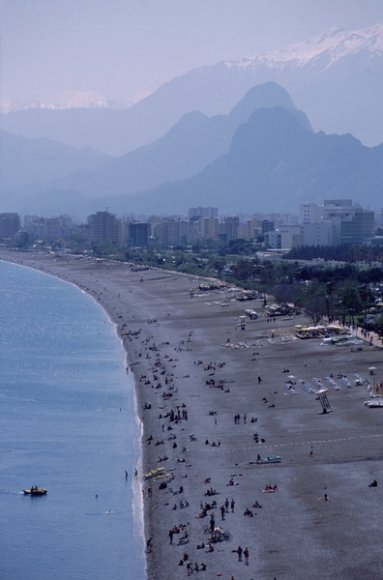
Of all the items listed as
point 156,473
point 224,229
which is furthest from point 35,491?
point 224,229

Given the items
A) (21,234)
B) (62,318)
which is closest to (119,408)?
(62,318)

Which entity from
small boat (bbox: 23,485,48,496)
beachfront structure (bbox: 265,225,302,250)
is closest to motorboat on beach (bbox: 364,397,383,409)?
small boat (bbox: 23,485,48,496)

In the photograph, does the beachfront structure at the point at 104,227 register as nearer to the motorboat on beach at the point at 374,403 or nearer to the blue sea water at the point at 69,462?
the blue sea water at the point at 69,462

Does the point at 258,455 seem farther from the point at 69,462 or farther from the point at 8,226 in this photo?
the point at 8,226

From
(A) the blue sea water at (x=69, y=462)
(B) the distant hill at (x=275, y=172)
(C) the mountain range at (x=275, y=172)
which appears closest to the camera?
(A) the blue sea water at (x=69, y=462)

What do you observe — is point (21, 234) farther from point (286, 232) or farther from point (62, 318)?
point (62, 318)

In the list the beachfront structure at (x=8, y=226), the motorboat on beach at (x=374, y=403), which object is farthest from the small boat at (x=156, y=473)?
the beachfront structure at (x=8, y=226)
